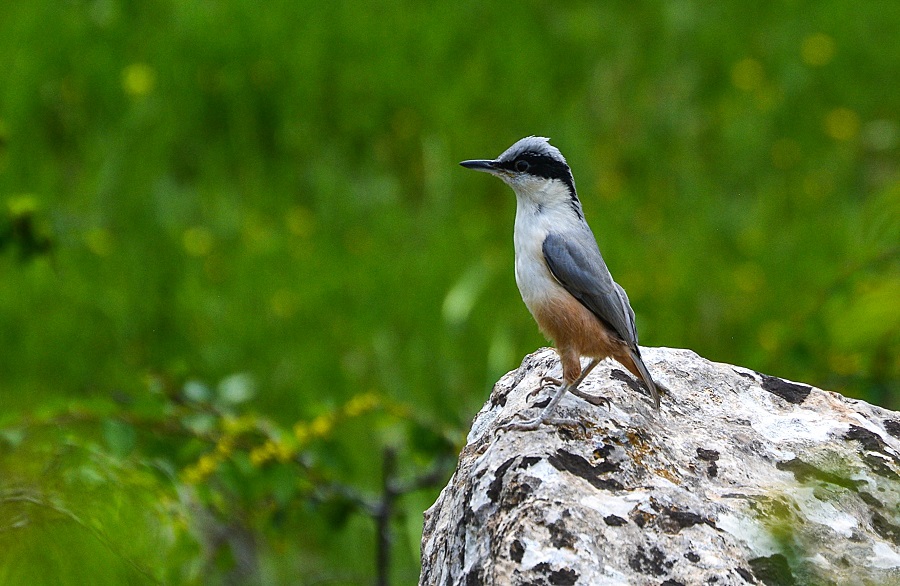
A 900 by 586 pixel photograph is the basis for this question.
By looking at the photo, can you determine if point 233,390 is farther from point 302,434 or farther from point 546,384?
point 546,384

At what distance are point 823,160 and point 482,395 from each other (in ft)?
11.7

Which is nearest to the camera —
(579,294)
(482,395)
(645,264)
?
(579,294)

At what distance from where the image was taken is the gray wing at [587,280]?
3.81m

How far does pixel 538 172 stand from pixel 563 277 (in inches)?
23.5

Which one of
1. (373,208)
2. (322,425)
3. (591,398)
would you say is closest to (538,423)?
(591,398)

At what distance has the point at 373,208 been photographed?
7.75 metres

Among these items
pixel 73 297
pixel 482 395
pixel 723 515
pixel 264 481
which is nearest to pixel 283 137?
pixel 73 297

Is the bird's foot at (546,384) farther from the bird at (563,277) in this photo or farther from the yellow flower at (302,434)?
the yellow flower at (302,434)

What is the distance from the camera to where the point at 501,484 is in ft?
9.11

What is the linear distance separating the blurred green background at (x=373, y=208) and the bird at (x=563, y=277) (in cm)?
107

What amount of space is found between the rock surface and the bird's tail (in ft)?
0.11

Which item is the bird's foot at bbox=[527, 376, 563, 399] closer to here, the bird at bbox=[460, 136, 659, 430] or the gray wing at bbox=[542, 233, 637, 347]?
the bird at bbox=[460, 136, 659, 430]

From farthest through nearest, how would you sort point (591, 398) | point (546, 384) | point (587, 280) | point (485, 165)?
point (485, 165), point (587, 280), point (546, 384), point (591, 398)

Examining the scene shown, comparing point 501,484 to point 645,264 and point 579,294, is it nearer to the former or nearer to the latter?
point 579,294
